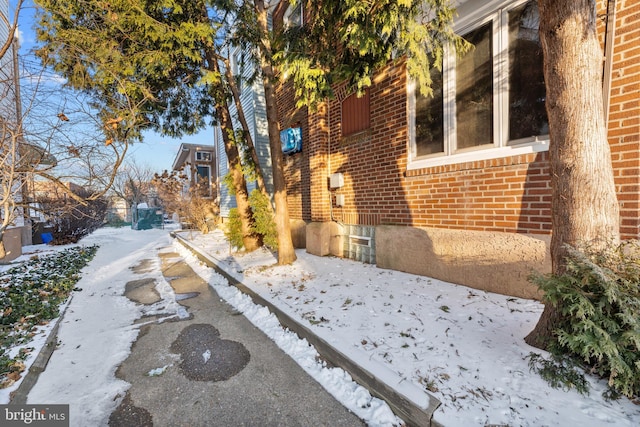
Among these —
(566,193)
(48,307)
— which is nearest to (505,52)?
(566,193)

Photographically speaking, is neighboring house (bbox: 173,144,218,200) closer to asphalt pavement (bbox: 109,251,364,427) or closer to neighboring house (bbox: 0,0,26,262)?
neighboring house (bbox: 0,0,26,262)

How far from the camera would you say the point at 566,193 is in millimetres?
2096

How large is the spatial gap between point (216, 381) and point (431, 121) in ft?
15.2

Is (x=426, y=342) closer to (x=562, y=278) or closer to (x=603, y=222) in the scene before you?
(x=562, y=278)

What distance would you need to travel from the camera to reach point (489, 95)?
12.5 feet

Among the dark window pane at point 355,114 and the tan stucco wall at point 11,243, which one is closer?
the dark window pane at point 355,114

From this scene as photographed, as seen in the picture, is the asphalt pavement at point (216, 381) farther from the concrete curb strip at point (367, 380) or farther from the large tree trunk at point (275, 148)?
the large tree trunk at point (275, 148)

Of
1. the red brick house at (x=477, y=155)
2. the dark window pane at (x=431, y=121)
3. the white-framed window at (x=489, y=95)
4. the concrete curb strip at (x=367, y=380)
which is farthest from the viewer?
the dark window pane at (x=431, y=121)

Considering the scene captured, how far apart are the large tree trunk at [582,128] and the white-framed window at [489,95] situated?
1328 millimetres

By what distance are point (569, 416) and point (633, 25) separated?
11.8 ft

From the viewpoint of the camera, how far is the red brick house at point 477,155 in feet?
9.04

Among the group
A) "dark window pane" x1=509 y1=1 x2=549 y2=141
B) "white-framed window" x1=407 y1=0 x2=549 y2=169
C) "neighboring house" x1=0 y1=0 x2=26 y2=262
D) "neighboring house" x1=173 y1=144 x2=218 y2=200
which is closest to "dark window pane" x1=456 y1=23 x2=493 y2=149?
"white-framed window" x1=407 y1=0 x2=549 y2=169

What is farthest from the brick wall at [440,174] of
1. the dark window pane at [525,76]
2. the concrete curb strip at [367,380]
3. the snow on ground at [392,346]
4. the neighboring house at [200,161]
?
the neighboring house at [200,161]

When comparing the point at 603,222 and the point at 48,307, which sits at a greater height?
the point at 603,222
